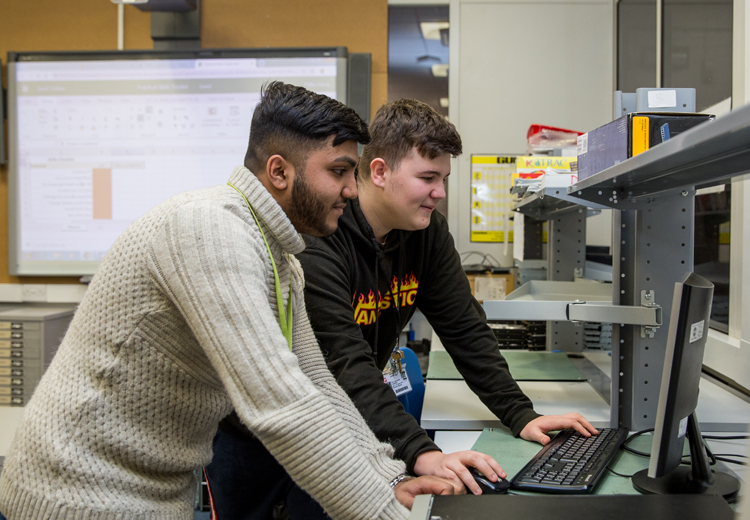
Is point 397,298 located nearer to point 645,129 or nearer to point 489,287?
point 645,129

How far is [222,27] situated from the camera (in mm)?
3131

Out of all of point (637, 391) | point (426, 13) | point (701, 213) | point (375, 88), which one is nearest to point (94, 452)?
point (637, 391)

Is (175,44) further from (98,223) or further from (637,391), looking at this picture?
(637,391)

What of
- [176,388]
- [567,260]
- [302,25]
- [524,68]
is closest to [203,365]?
[176,388]

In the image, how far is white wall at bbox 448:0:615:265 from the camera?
10.7ft

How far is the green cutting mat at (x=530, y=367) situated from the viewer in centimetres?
172

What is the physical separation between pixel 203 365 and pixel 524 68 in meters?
3.08

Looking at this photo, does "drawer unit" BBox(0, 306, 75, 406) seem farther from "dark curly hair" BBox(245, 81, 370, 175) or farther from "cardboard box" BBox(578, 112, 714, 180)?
"cardboard box" BBox(578, 112, 714, 180)

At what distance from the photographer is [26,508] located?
73 centimetres

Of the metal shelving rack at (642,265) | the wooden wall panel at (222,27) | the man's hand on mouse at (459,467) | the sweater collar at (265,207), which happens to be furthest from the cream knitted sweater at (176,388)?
the wooden wall panel at (222,27)

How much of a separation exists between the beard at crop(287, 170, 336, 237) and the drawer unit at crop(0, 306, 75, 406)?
2458 millimetres

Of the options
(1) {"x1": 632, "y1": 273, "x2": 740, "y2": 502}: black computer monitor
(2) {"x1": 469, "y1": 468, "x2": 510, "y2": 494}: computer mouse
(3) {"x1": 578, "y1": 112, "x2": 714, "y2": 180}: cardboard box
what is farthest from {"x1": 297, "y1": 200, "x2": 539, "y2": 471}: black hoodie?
(3) {"x1": 578, "y1": 112, "x2": 714, "y2": 180}: cardboard box

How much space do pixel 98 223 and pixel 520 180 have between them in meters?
2.42

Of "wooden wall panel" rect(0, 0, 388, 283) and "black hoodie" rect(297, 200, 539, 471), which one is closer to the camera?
"black hoodie" rect(297, 200, 539, 471)
